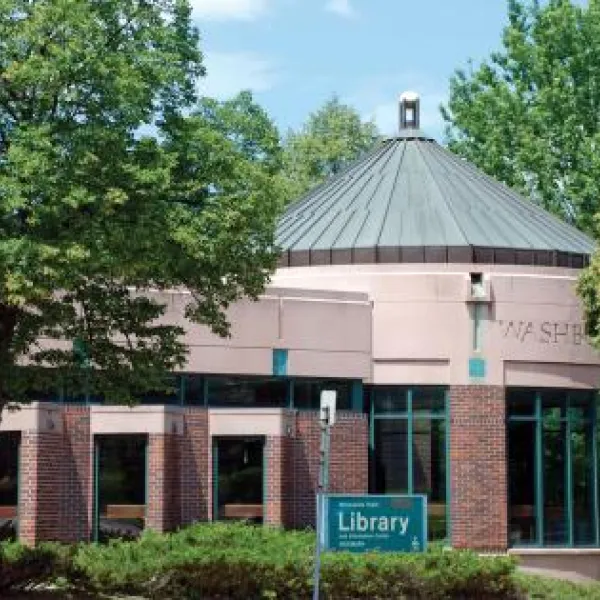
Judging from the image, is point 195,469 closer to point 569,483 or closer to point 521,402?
point 521,402

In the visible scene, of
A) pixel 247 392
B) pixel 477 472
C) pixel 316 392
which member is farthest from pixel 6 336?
pixel 477 472

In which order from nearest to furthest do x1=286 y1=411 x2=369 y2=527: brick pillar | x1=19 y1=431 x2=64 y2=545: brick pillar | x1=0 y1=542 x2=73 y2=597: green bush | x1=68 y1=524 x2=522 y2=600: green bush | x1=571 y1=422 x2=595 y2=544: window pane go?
1. x1=0 y1=542 x2=73 y2=597: green bush
2. x1=68 y1=524 x2=522 y2=600: green bush
3. x1=19 y1=431 x2=64 y2=545: brick pillar
4. x1=286 y1=411 x2=369 y2=527: brick pillar
5. x1=571 y1=422 x2=595 y2=544: window pane

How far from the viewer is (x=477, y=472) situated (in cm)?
3206

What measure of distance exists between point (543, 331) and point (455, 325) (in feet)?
6.68

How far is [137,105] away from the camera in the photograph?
754 inches

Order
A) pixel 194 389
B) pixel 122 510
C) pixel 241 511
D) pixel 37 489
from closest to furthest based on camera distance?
1. pixel 37 489
2. pixel 122 510
3. pixel 241 511
4. pixel 194 389

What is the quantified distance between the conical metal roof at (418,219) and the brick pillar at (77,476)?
7.63 m

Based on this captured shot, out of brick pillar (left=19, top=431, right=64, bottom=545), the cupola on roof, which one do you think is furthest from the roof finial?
brick pillar (left=19, top=431, right=64, bottom=545)

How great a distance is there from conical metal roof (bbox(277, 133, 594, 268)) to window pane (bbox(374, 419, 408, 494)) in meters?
3.62

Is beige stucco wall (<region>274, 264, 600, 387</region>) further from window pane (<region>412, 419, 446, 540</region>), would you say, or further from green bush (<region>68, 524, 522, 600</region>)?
green bush (<region>68, 524, 522, 600</region>)

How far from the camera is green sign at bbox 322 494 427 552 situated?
988 inches

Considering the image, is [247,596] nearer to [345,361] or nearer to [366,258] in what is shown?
[345,361]

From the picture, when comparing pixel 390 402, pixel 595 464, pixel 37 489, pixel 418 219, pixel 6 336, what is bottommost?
pixel 37 489

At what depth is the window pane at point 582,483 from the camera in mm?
33875
